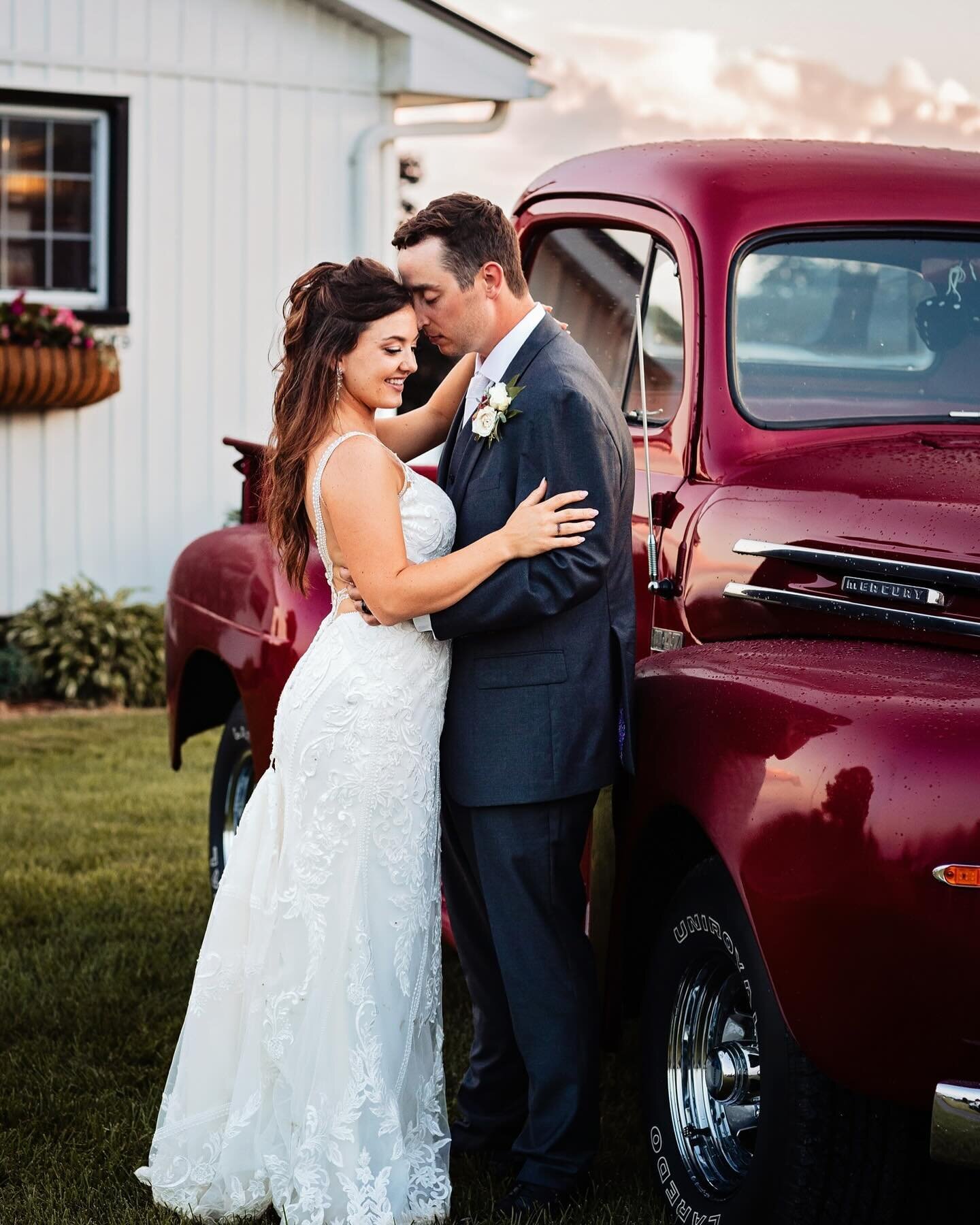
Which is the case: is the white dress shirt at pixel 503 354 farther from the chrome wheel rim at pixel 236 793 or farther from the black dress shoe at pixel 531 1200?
the chrome wheel rim at pixel 236 793

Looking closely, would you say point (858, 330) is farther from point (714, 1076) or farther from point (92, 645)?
point (92, 645)

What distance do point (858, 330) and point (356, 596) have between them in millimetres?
1331

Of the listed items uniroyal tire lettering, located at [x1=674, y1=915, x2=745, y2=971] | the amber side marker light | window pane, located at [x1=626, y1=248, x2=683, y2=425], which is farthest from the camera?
window pane, located at [x1=626, y1=248, x2=683, y2=425]

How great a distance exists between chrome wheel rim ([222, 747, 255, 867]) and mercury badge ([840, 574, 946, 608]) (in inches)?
103

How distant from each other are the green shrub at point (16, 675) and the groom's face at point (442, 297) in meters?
7.18

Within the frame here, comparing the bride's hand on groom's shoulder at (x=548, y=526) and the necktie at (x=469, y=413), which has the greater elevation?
the necktie at (x=469, y=413)

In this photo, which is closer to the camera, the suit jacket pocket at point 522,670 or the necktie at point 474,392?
the suit jacket pocket at point 522,670

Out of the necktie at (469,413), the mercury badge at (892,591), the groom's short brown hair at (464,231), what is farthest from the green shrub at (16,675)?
the mercury badge at (892,591)

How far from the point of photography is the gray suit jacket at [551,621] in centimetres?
318

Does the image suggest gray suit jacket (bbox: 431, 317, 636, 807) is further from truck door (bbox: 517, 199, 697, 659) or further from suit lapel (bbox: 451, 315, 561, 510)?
truck door (bbox: 517, 199, 697, 659)

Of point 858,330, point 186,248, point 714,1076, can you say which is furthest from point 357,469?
point 186,248

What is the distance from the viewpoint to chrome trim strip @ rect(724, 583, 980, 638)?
293cm

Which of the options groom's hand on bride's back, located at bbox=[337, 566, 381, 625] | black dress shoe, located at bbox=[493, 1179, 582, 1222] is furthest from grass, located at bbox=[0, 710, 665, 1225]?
groom's hand on bride's back, located at bbox=[337, 566, 381, 625]

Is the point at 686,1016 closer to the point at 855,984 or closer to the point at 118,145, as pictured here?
the point at 855,984
